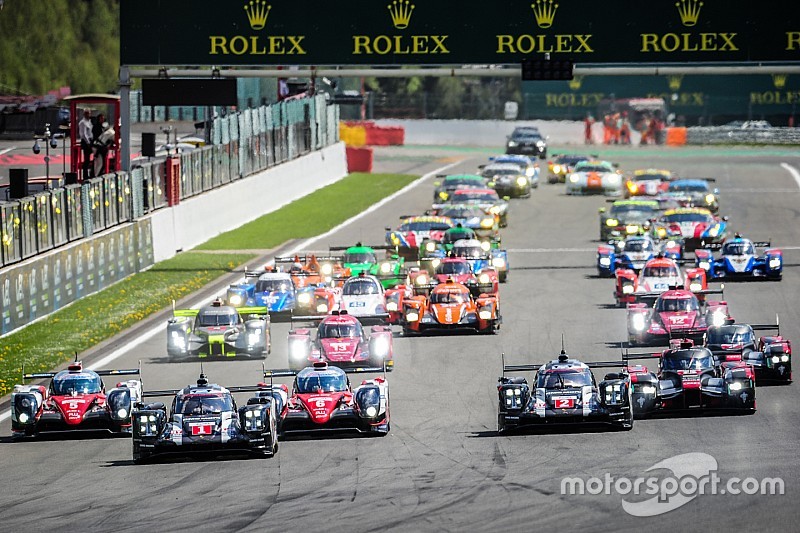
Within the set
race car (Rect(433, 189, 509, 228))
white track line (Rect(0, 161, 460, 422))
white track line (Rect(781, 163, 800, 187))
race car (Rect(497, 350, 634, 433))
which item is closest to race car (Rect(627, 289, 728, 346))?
race car (Rect(497, 350, 634, 433))

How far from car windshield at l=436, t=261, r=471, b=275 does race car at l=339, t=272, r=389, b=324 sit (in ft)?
11.5

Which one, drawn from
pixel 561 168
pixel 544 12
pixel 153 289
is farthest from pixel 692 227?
pixel 561 168

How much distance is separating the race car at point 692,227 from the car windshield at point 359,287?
16175mm

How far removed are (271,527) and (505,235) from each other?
4110 cm

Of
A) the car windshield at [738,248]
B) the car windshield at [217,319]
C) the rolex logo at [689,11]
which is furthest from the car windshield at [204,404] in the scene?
the car windshield at [738,248]

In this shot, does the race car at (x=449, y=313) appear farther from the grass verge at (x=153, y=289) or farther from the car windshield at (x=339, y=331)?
the grass verge at (x=153, y=289)

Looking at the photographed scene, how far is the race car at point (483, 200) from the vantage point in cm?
6612

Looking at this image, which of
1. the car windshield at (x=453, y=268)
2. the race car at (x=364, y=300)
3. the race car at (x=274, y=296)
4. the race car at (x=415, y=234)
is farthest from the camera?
the race car at (x=415, y=234)

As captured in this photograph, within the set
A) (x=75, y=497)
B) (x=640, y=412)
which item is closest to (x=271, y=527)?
(x=75, y=497)

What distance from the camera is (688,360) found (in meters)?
33.2

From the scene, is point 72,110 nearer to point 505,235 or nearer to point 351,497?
point 505,235

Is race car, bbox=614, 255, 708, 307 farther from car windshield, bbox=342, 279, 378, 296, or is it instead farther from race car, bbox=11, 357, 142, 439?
race car, bbox=11, 357, 142, 439

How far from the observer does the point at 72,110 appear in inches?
2272

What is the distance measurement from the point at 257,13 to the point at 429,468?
24116 mm
